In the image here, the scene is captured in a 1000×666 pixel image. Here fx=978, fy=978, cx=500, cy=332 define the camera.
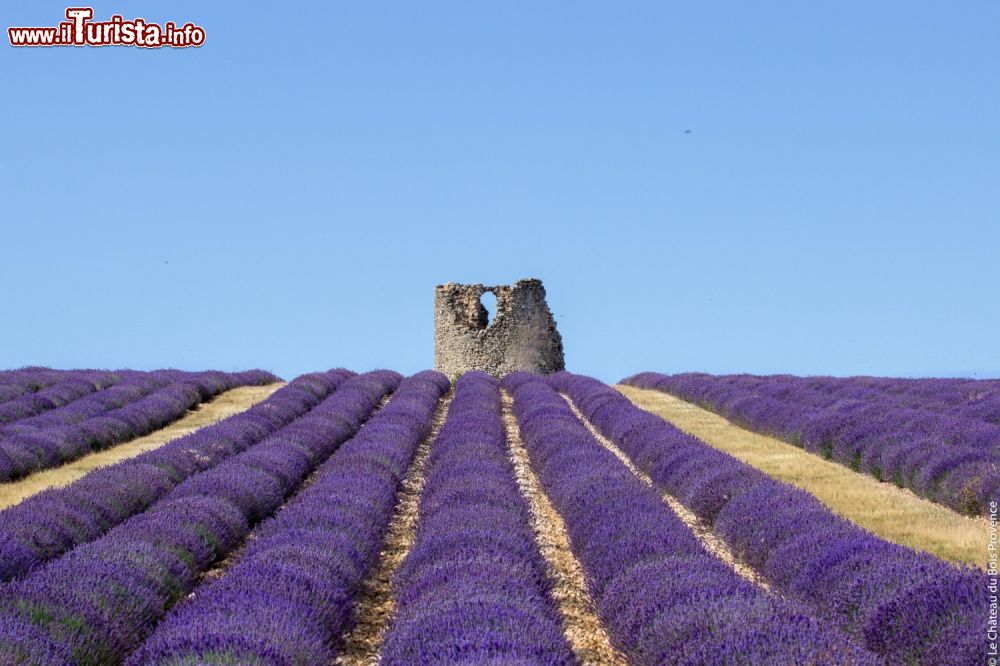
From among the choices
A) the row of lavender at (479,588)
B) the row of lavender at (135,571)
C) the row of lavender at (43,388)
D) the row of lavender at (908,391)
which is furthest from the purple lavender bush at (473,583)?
the row of lavender at (43,388)

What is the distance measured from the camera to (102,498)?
7301 millimetres

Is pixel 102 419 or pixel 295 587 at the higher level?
pixel 102 419

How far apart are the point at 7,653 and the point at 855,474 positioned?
8529 mm

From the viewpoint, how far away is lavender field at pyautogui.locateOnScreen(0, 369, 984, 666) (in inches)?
154

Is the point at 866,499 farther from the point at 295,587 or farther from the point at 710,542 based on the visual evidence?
the point at 295,587

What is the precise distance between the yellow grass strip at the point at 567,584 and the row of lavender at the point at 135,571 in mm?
1597

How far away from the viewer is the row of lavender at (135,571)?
4.18 meters

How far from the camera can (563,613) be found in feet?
17.0

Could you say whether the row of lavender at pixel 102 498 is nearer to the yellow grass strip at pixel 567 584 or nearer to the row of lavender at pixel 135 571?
the row of lavender at pixel 135 571

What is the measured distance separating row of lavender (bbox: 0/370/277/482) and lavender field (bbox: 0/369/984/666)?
0.27 ft

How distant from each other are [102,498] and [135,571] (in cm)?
244

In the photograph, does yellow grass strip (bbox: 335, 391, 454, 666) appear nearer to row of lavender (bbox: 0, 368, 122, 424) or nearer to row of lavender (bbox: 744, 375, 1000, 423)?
row of lavender (bbox: 0, 368, 122, 424)

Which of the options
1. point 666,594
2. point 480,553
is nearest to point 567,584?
point 480,553

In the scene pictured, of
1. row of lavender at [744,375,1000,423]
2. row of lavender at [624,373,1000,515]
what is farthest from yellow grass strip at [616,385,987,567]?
row of lavender at [744,375,1000,423]
